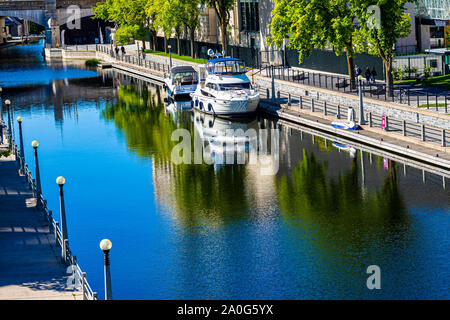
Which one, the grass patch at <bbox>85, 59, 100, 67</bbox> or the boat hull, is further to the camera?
the grass patch at <bbox>85, 59, 100, 67</bbox>

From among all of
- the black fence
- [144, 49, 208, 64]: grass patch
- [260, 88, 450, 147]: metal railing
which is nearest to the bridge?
[144, 49, 208, 64]: grass patch

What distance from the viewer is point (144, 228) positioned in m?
36.5

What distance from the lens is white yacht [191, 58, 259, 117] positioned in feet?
210

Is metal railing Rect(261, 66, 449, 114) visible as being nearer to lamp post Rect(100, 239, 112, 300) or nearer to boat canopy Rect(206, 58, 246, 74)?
boat canopy Rect(206, 58, 246, 74)

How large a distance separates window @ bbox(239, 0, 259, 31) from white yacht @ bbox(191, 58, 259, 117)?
23857mm

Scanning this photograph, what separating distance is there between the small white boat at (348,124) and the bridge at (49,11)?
10683 centimetres

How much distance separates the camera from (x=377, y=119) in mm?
55500

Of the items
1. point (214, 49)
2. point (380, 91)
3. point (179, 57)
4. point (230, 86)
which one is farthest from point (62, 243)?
point (179, 57)

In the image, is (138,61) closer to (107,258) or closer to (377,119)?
(377,119)

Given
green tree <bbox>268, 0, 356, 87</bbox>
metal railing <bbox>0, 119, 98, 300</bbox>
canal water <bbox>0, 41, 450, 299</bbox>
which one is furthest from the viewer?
green tree <bbox>268, 0, 356, 87</bbox>

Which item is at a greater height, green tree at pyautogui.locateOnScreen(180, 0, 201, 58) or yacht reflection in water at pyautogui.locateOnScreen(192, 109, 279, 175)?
green tree at pyautogui.locateOnScreen(180, 0, 201, 58)

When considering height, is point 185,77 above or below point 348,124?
above

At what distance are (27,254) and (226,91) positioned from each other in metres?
36.0
